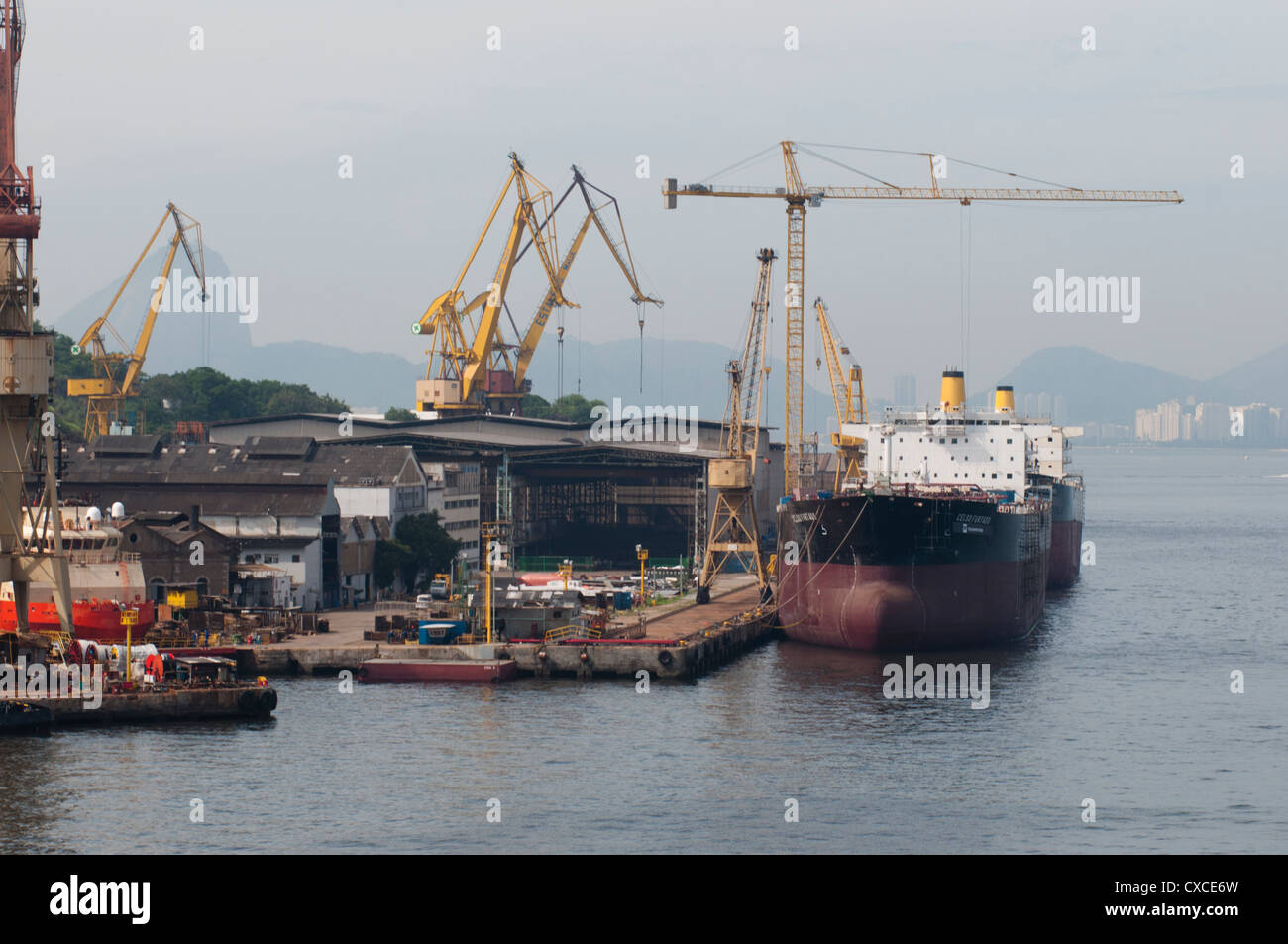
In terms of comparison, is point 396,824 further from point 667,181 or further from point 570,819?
point 667,181

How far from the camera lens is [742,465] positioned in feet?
256

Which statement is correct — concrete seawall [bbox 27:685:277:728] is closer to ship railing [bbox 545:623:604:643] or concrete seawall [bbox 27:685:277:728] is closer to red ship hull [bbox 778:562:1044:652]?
ship railing [bbox 545:623:604:643]

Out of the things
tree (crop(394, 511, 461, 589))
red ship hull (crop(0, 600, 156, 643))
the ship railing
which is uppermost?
tree (crop(394, 511, 461, 589))

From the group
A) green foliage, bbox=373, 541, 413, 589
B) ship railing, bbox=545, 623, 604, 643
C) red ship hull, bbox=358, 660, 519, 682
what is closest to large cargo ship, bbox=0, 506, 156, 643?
red ship hull, bbox=358, 660, 519, 682

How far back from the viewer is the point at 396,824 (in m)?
35.8

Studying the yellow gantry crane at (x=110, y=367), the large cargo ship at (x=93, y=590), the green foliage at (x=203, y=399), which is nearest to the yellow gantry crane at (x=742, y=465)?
the large cargo ship at (x=93, y=590)

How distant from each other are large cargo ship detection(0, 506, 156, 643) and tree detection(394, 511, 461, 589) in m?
19.5

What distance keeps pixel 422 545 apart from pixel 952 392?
28.8 meters

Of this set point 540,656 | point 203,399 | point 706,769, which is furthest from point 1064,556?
point 203,399

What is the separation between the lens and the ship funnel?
86.4 metres

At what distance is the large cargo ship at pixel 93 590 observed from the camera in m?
57.0

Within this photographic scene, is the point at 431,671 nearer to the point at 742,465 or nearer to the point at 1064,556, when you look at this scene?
the point at 742,465

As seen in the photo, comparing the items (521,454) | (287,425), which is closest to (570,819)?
(521,454)
